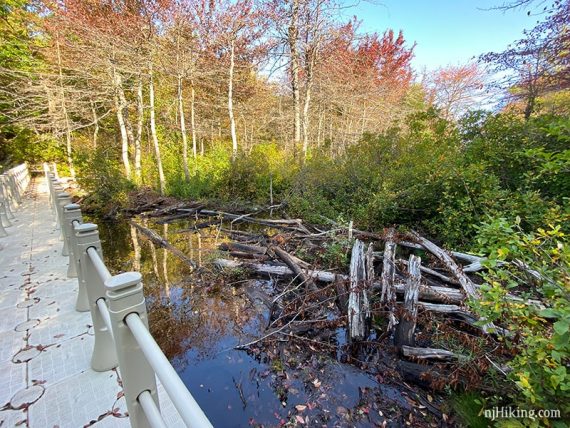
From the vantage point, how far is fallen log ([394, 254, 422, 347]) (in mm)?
3262

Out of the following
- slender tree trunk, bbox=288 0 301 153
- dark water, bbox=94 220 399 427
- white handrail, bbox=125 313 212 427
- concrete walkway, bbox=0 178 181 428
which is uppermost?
slender tree trunk, bbox=288 0 301 153

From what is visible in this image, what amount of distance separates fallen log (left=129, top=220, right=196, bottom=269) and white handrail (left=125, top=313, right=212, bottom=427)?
4593 millimetres

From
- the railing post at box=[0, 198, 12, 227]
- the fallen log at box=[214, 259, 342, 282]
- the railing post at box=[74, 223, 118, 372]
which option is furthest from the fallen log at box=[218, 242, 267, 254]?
the railing post at box=[0, 198, 12, 227]

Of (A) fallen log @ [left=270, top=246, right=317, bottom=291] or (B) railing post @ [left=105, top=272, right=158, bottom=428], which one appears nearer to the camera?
(B) railing post @ [left=105, top=272, right=158, bottom=428]

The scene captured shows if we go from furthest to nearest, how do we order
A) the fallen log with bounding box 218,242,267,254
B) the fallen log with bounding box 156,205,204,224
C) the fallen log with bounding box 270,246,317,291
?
1. the fallen log with bounding box 156,205,204,224
2. the fallen log with bounding box 218,242,267,254
3. the fallen log with bounding box 270,246,317,291

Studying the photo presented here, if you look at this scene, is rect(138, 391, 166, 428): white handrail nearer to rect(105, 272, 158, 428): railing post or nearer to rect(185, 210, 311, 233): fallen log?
rect(105, 272, 158, 428): railing post

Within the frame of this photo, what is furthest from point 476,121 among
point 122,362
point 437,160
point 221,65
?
point 221,65

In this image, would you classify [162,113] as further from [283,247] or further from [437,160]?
[437,160]

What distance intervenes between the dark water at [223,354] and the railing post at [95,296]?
111 cm

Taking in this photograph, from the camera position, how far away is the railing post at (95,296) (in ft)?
6.78

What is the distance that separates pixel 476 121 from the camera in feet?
19.2

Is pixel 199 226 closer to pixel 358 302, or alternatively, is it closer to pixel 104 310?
pixel 358 302

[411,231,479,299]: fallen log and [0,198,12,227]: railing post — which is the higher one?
[0,198,12,227]: railing post

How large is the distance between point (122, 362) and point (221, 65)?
43.1 feet
